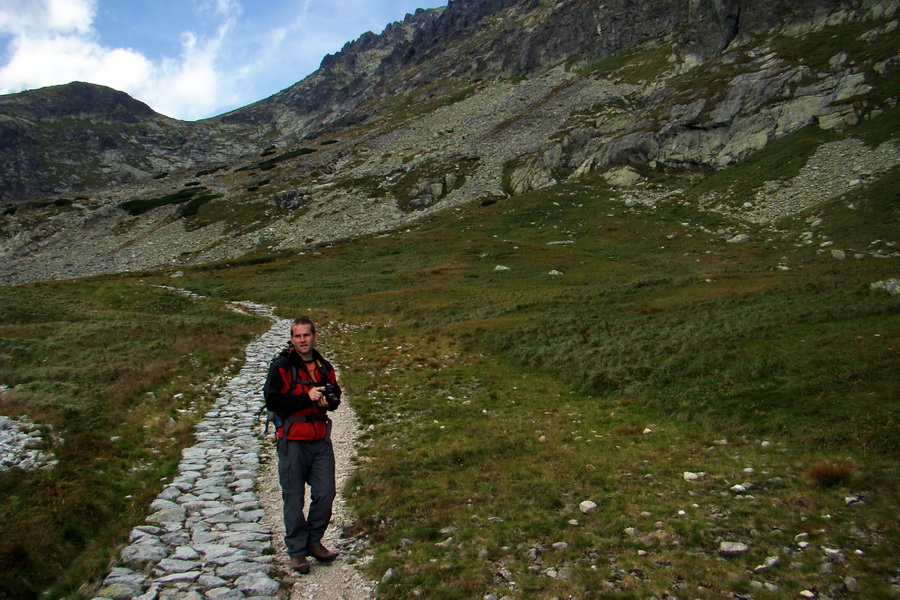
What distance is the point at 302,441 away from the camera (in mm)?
7953

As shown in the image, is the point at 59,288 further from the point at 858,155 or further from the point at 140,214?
the point at 858,155

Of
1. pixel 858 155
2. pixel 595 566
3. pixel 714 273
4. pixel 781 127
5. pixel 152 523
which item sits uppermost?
pixel 781 127

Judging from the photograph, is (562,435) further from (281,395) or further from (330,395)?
(281,395)

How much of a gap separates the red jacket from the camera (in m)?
0.09

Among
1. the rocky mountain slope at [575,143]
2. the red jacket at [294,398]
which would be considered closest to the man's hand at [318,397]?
the red jacket at [294,398]

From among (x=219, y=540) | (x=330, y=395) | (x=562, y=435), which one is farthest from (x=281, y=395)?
(x=562, y=435)

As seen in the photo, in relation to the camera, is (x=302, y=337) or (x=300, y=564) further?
(x=302, y=337)

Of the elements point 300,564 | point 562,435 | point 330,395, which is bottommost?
point 562,435

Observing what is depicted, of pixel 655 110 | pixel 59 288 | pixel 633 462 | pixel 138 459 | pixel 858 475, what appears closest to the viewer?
pixel 858 475

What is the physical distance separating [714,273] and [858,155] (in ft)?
115

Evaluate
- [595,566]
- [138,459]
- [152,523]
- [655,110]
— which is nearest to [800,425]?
[595,566]

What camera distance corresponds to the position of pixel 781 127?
6969cm

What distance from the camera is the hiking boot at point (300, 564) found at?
7422mm

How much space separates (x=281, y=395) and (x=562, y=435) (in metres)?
8.31
